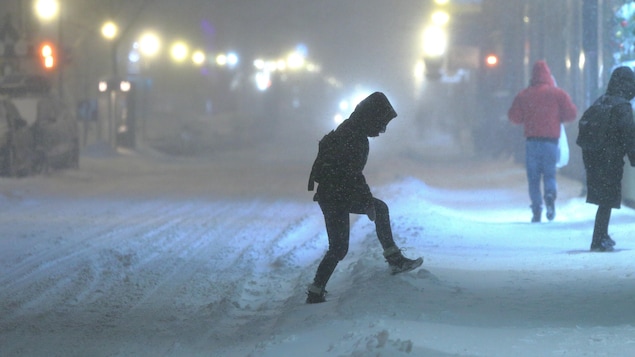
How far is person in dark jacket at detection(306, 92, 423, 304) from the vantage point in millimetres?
7660

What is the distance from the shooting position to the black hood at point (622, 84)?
991 cm

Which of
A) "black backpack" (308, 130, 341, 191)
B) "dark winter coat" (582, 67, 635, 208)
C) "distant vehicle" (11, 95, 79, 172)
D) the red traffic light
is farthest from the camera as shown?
the red traffic light

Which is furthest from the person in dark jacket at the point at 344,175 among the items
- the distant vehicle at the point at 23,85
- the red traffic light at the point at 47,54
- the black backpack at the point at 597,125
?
the red traffic light at the point at 47,54

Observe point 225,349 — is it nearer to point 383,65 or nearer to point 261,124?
point 261,124

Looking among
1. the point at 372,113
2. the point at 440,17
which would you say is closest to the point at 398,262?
the point at 372,113

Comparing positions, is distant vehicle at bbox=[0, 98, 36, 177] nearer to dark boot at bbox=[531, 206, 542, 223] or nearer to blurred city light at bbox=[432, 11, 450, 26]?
blurred city light at bbox=[432, 11, 450, 26]

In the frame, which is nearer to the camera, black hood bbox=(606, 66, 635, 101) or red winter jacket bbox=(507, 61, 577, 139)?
black hood bbox=(606, 66, 635, 101)

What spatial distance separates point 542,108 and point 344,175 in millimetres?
6181

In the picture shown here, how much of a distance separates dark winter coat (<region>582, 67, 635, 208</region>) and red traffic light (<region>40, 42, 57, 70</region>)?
2258 cm

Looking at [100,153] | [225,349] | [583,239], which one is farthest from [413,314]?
[100,153]

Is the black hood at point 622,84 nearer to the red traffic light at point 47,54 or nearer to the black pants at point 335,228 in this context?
the black pants at point 335,228

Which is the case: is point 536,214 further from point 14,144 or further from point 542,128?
point 14,144

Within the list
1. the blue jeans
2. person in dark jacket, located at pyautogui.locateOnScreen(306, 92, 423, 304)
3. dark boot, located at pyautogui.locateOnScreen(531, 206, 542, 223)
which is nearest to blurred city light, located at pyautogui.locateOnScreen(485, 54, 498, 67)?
the blue jeans

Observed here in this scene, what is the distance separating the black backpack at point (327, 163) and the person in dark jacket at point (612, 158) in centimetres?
344
